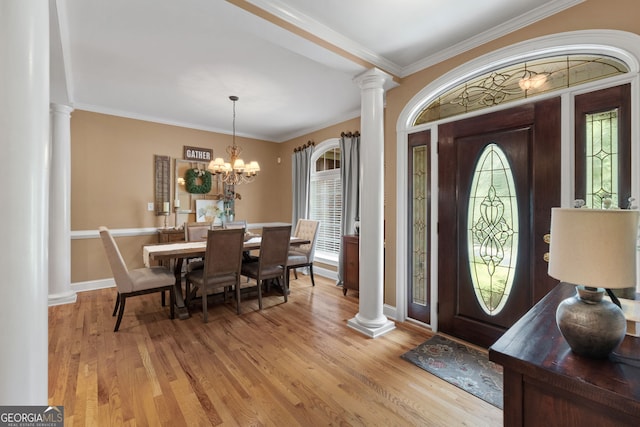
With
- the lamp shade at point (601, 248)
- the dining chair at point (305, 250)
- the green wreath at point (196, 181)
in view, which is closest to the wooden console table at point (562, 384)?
the lamp shade at point (601, 248)

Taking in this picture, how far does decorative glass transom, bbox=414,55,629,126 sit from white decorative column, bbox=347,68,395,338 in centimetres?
58

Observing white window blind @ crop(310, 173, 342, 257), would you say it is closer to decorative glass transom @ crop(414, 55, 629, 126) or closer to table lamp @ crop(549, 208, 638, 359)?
decorative glass transom @ crop(414, 55, 629, 126)

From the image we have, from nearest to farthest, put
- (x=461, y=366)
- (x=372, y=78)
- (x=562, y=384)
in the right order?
1. (x=562, y=384)
2. (x=461, y=366)
3. (x=372, y=78)

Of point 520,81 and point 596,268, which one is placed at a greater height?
point 520,81

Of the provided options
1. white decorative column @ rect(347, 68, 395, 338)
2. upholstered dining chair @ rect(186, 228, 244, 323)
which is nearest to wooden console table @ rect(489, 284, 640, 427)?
white decorative column @ rect(347, 68, 395, 338)

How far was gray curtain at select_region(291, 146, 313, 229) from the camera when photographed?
213 inches

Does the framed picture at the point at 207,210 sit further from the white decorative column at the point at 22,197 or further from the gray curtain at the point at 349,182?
the white decorative column at the point at 22,197

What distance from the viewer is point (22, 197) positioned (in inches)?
36.4

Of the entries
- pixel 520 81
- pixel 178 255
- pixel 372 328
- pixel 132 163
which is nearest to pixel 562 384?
pixel 372 328

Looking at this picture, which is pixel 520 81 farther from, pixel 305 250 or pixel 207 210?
pixel 207 210

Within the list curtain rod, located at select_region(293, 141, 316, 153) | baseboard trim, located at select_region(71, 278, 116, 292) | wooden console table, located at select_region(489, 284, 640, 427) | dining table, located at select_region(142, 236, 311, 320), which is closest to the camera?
wooden console table, located at select_region(489, 284, 640, 427)

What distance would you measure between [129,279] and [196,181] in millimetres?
2500

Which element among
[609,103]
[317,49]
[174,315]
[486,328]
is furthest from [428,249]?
[174,315]

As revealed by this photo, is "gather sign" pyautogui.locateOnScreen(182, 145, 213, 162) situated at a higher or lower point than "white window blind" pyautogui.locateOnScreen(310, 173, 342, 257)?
higher
